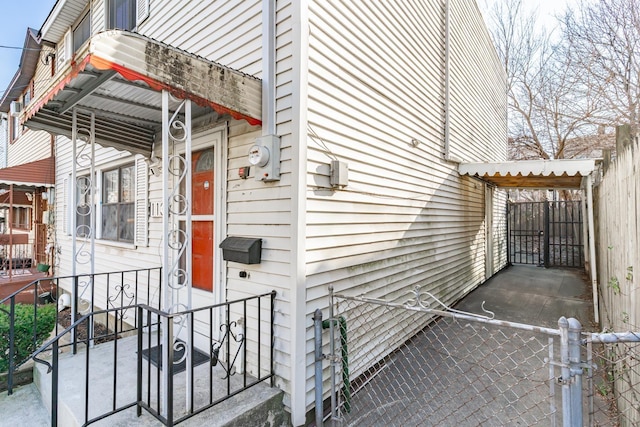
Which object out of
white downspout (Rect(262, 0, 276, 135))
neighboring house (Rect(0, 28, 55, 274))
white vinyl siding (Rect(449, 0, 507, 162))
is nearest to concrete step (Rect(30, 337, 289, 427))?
white downspout (Rect(262, 0, 276, 135))

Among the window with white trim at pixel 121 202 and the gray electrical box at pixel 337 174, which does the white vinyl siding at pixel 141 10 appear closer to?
the window with white trim at pixel 121 202

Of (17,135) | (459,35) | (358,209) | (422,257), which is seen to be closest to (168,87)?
(358,209)

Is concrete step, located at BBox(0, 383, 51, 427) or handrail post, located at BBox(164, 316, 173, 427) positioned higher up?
handrail post, located at BBox(164, 316, 173, 427)

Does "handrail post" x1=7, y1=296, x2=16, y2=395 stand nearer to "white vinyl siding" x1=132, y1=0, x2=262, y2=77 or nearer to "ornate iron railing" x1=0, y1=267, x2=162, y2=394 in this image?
"ornate iron railing" x1=0, y1=267, x2=162, y2=394

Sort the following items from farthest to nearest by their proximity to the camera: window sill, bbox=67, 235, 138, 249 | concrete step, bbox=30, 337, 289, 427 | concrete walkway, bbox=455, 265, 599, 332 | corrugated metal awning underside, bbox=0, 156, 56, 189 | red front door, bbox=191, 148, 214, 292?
corrugated metal awning underside, bbox=0, 156, 56, 189, concrete walkway, bbox=455, 265, 599, 332, window sill, bbox=67, 235, 138, 249, red front door, bbox=191, 148, 214, 292, concrete step, bbox=30, 337, 289, 427

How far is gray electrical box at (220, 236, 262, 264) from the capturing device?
2.85 meters

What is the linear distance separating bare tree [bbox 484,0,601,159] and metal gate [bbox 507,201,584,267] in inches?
163

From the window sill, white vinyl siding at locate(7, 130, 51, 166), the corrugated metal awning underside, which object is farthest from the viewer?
white vinyl siding at locate(7, 130, 51, 166)

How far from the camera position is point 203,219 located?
3641 millimetres

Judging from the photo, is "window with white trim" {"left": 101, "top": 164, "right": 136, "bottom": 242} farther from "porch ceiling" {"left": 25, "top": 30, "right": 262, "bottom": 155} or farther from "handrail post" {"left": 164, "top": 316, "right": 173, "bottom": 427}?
"handrail post" {"left": 164, "top": 316, "right": 173, "bottom": 427}

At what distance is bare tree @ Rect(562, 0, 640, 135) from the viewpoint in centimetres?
966

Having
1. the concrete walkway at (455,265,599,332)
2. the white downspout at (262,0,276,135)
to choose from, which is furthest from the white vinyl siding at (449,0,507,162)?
the white downspout at (262,0,276,135)

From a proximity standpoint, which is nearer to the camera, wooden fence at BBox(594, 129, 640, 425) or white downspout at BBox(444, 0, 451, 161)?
wooden fence at BBox(594, 129, 640, 425)

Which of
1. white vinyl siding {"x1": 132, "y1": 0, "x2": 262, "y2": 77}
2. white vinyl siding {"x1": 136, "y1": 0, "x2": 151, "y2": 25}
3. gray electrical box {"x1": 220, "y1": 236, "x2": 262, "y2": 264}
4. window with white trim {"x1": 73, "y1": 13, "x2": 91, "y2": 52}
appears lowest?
gray electrical box {"x1": 220, "y1": 236, "x2": 262, "y2": 264}
